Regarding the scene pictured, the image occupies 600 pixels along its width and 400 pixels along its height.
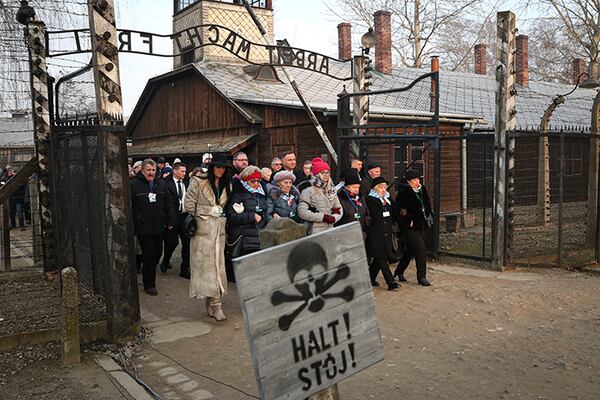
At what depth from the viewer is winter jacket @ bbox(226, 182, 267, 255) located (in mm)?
7301

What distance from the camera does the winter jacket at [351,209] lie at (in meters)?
8.12

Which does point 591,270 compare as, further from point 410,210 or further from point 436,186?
point 410,210

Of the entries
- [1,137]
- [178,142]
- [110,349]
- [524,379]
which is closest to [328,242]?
[524,379]

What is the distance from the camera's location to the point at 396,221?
8578 mm

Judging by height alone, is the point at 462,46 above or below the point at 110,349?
above

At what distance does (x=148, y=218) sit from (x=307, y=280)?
19.0 ft

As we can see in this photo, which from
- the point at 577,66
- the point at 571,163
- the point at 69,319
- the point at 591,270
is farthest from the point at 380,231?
the point at 577,66

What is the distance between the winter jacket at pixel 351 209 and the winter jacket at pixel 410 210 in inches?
21.6

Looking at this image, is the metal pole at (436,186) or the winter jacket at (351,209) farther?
the metal pole at (436,186)

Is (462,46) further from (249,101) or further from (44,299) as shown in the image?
(44,299)

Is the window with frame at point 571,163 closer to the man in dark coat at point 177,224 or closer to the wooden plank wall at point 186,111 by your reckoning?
the wooden plank wall at point 186,111

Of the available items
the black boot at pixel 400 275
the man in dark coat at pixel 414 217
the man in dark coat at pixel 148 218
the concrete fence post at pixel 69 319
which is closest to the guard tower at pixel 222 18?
the man in dark coat at pixel 148 218

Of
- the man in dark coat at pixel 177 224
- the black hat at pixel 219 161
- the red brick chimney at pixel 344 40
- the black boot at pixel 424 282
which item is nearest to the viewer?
the black hat at pixel 219 161

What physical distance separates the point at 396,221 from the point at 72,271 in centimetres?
484
